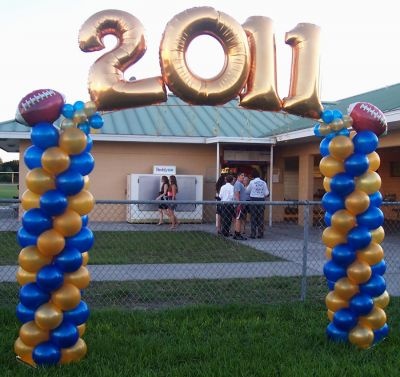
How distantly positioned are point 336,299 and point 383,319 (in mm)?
504

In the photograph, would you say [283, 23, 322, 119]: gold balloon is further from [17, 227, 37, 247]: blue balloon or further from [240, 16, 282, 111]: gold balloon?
[17, 227, 37, 247]: blue balloon

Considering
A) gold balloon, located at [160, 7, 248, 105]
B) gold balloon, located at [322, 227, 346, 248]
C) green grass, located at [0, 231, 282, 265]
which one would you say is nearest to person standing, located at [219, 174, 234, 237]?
green grass, located at [0, 231, 282, 265]

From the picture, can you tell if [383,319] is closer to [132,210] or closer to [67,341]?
[67,341]

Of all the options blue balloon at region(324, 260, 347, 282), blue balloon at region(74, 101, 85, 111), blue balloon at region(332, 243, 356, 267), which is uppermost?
blue balloon at region(74, 101, 85, 111)

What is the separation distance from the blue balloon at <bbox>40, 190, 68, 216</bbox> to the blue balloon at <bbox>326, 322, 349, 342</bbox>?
2907 mm

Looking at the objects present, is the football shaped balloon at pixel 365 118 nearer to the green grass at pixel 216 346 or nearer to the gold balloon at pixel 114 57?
the gold balloon at pixel 114 57

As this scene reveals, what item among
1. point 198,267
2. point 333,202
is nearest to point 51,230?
point 333,202

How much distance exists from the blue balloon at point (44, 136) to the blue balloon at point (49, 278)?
3.40 feet

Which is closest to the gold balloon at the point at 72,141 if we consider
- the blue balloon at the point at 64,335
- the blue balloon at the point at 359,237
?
the blue balloon at the point at 64,335

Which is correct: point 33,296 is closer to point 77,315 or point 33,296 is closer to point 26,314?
point 26,314

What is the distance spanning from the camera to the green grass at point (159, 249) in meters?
9.50

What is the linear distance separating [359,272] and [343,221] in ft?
1.70

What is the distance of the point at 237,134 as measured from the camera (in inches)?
735

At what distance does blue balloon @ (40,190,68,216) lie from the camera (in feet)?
14.5
